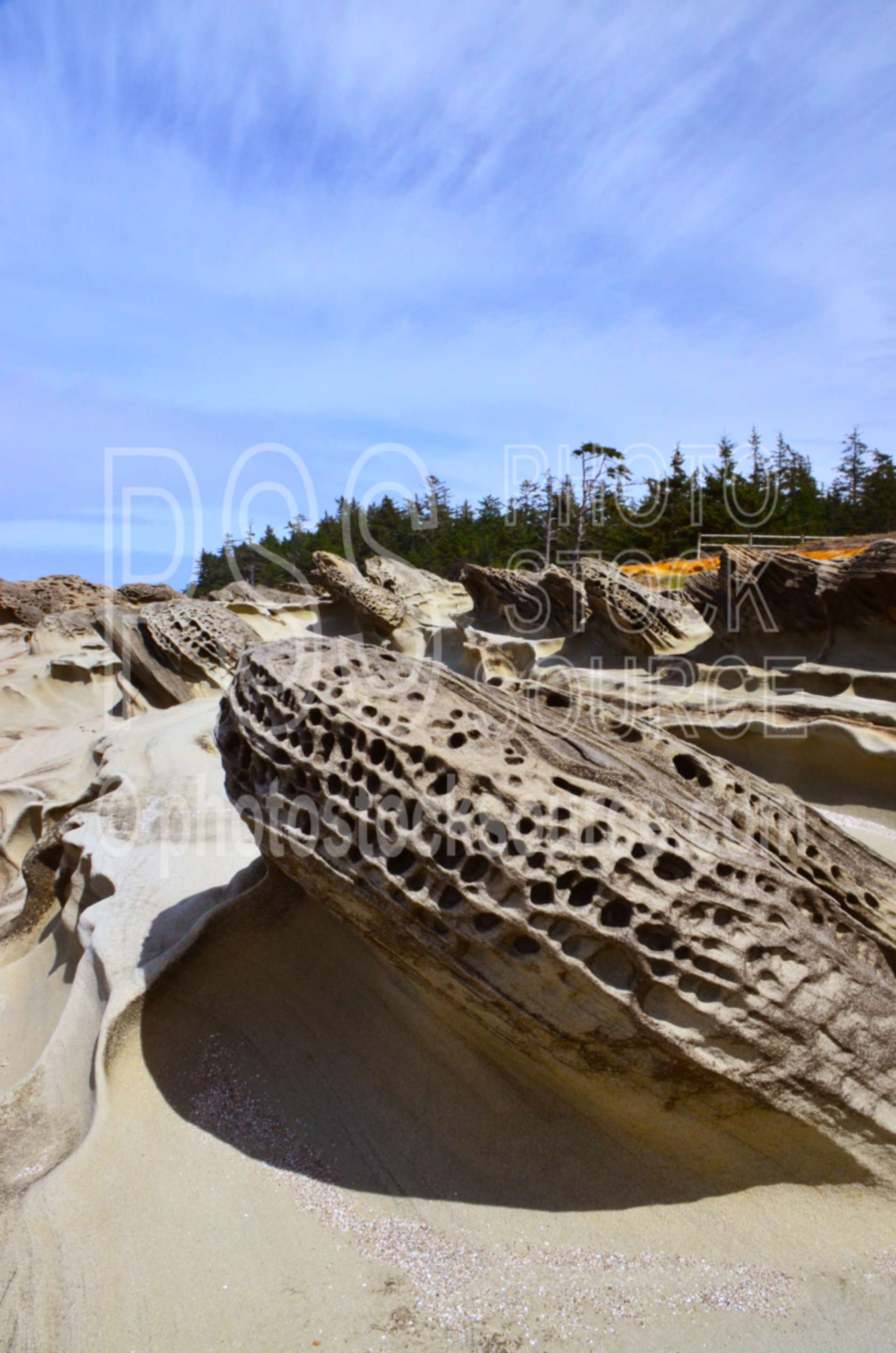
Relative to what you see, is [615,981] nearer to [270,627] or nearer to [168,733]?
[168,733]

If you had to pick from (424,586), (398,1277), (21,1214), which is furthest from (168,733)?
(424,586)

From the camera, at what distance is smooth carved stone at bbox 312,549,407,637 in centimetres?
1023

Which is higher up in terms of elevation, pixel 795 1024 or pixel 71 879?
pixel 795 1024

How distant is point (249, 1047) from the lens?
2.46m

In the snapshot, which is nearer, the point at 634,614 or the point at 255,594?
the point at 634,614

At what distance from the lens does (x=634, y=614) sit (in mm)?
7383

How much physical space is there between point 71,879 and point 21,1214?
210cm

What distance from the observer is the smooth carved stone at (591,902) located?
5.60ft

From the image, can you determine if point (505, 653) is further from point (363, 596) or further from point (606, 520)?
point (606, 520)

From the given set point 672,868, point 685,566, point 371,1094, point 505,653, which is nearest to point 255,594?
point 505,653

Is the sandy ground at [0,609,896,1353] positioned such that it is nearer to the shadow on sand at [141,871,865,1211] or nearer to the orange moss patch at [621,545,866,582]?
the shadow on sand at [141,871,865,1211]

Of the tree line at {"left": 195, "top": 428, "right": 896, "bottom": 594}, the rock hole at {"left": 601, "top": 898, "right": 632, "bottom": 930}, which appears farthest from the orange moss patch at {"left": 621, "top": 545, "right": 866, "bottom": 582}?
the rock hole at {"left": 601, "top": 898, "right": 632, "bottom": 930}

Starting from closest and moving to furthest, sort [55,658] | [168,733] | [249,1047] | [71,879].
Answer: [249,1047] → [71,879] → [168,733] → [55,658]

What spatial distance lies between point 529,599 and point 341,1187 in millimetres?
7712
